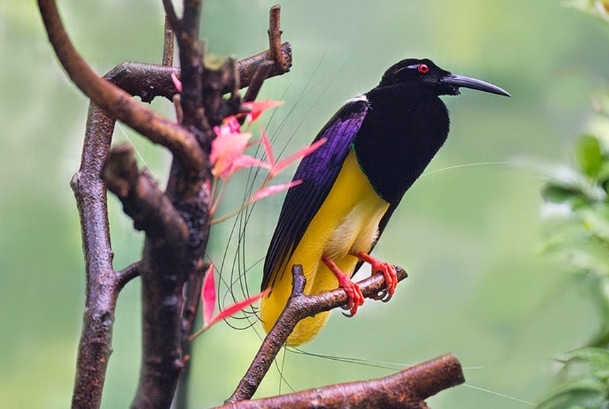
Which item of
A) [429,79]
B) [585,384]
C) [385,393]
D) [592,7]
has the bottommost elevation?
[385,393]

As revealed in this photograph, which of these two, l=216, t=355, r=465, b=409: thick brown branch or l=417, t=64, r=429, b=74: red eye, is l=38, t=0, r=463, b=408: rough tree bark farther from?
l=417, t=64, r=429, b=74: red eye

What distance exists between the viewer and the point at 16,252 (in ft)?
3.04

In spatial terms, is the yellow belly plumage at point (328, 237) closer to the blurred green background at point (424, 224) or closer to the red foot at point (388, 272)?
the red foot at point (388, 272)


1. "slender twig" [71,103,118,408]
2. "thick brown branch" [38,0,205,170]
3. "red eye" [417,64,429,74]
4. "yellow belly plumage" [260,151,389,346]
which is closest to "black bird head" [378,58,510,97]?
"red eye" [417,64,429,74]

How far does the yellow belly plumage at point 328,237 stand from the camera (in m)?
0.63

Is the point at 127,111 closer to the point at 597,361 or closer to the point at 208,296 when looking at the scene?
the point at 208,296

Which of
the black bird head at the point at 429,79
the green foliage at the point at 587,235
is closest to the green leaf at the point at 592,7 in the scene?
the green foliage at the point at 587,235

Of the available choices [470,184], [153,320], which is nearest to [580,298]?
[470,184]

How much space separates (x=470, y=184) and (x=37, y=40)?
2.24 feet

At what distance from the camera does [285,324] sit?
1.52 ft

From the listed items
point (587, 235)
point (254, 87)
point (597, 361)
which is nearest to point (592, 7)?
point (587, 235)

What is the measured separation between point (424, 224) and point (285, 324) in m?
0.50

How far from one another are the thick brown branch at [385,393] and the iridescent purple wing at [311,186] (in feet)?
0.87

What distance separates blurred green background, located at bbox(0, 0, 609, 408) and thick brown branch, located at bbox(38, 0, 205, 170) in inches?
24.4
